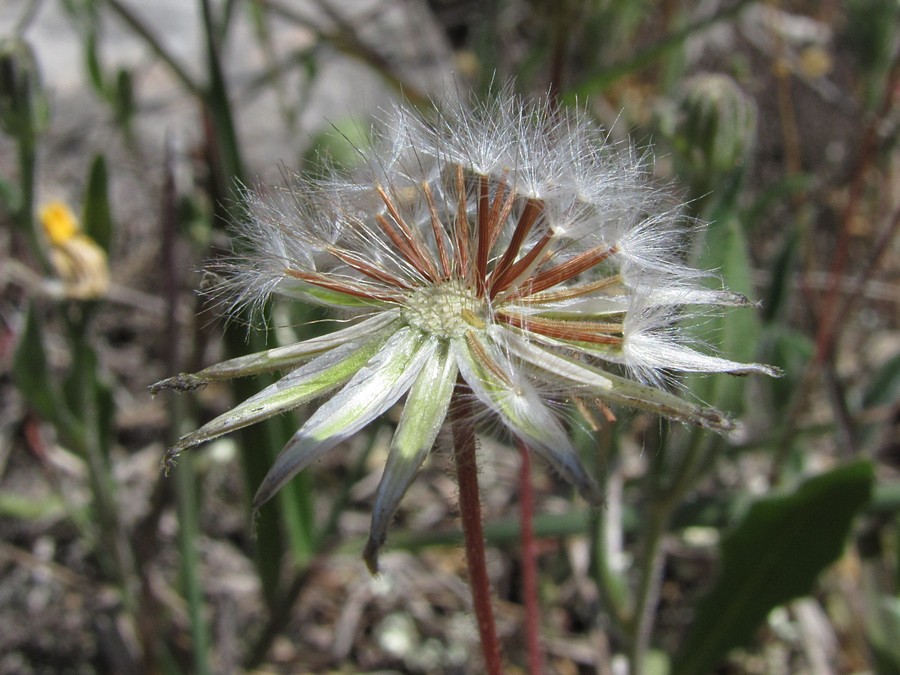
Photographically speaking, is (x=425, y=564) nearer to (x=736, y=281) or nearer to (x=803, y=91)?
(x=736, y=281)

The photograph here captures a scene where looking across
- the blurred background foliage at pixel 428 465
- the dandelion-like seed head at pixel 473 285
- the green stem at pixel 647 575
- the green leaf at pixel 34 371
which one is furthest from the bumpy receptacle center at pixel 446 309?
the green leaf at pixel 34 371

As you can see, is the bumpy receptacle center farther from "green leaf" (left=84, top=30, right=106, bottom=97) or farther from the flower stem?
"green leaf" (left=84, top=30, right=106, bottom=97)

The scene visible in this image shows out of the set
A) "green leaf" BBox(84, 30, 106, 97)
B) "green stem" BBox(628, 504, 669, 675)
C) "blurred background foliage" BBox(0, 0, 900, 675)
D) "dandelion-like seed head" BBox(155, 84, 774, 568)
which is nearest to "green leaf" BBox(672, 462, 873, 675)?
"blurred background foliage" BBox(0, 0, 900, 675)

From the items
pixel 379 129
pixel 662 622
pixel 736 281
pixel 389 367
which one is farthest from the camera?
pixel 662 622

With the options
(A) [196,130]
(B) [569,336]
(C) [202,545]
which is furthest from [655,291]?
(A) [196,130]

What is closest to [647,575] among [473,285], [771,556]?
[771,556]

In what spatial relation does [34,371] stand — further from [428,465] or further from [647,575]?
[647,575]
